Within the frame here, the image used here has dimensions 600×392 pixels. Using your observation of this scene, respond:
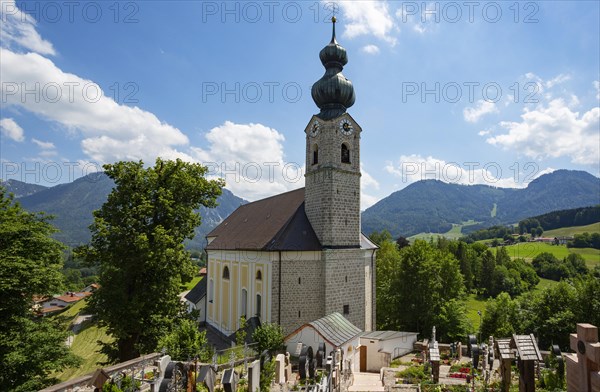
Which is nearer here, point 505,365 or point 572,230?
point 505,365

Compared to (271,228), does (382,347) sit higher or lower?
lower

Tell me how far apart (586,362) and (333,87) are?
21.1 meters

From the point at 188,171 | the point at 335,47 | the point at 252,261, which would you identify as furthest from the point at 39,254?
the point at 335,47

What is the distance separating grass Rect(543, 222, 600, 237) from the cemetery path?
12122 cm

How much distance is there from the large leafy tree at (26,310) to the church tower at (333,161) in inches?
595

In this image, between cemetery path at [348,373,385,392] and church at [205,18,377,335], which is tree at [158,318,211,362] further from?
church at [205,18,377,335]

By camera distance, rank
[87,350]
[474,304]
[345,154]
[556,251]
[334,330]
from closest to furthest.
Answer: [334,330] → [345,154] → [87,350] → [474,304] → [556,251]

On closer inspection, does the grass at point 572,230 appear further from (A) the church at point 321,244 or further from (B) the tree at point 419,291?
(A) the church at point 321,244

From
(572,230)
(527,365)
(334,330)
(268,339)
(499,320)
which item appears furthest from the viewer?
(572,230)

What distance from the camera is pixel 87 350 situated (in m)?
36.2

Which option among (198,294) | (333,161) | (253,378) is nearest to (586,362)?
(253,378)

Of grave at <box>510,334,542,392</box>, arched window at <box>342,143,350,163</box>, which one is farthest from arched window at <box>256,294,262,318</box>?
grave at <box>510,334,542,392</box>

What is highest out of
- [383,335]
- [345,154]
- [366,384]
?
[345,154]

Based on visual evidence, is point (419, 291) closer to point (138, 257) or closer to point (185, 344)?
point (185, 344)
